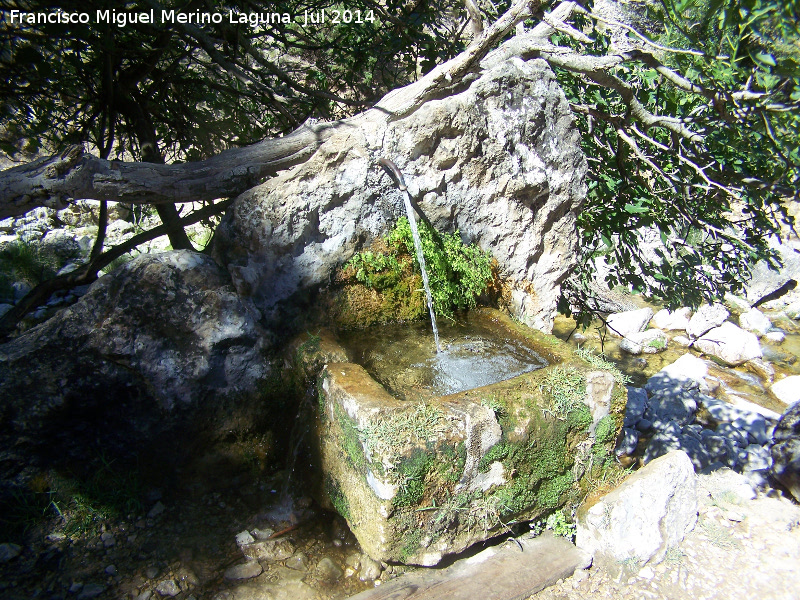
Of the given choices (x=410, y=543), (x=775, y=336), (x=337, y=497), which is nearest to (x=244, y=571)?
(x=337, y=497)

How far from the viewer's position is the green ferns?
3.20m

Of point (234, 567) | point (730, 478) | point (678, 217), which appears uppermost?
point (678, 217)

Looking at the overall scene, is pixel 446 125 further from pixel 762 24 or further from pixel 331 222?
pixel 762 24

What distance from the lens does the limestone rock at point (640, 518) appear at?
262 centimetres

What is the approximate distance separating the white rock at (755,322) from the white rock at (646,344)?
→ 1543 mm

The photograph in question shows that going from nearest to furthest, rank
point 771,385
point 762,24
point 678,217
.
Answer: point 762,24, point 678,217, point 771,385

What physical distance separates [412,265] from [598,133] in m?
2.09

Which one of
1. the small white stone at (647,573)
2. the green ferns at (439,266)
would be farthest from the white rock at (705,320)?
the small white stone at (647,573)

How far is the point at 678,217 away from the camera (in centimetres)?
404

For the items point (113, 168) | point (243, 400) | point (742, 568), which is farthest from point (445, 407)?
point (113, 168)

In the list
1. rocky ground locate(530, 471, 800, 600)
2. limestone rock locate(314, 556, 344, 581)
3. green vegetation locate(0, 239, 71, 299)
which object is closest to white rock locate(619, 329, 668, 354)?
rocky ground locate(530, 471, 800, 600)

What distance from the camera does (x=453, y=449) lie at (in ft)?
7.54

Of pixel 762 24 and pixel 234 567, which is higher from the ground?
pixel 762 24

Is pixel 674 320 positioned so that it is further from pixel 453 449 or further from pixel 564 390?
pixel 453 449
